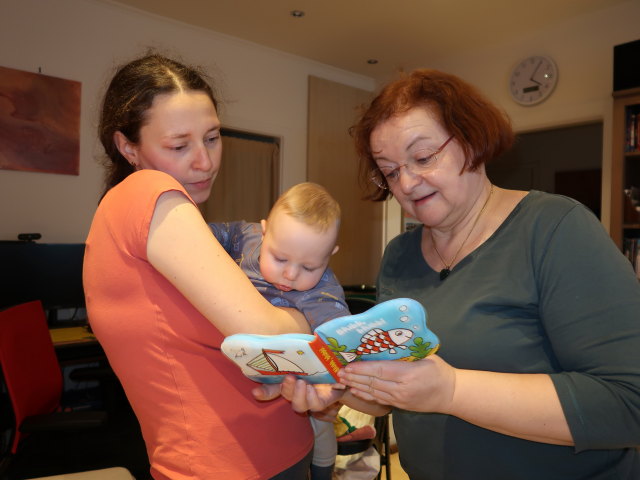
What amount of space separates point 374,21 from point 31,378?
3.89 meters

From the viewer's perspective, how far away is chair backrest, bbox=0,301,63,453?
1.88 metres

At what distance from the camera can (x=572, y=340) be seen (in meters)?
0.88

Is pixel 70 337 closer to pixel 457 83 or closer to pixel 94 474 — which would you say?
pixel 94 474

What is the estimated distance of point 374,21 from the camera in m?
4.38

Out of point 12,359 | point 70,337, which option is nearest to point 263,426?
point 12,359

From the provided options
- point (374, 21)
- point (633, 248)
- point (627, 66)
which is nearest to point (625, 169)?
point (633, 248)

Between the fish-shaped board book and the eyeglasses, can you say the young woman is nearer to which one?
the fish-shaped board book

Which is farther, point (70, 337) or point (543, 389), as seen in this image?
point (70, 337)

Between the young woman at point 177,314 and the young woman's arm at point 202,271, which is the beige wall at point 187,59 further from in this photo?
the young woman's arm at point 202,271

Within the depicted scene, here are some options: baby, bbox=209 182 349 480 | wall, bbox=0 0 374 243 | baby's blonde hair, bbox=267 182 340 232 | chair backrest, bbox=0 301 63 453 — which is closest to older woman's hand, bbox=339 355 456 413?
baby, bbox=209 182 349 480

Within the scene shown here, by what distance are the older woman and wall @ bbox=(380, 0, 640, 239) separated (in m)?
3.63

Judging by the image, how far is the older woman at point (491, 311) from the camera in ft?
2.72

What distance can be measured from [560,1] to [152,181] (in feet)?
14.2

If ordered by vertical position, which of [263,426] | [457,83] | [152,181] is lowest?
[263,426]
